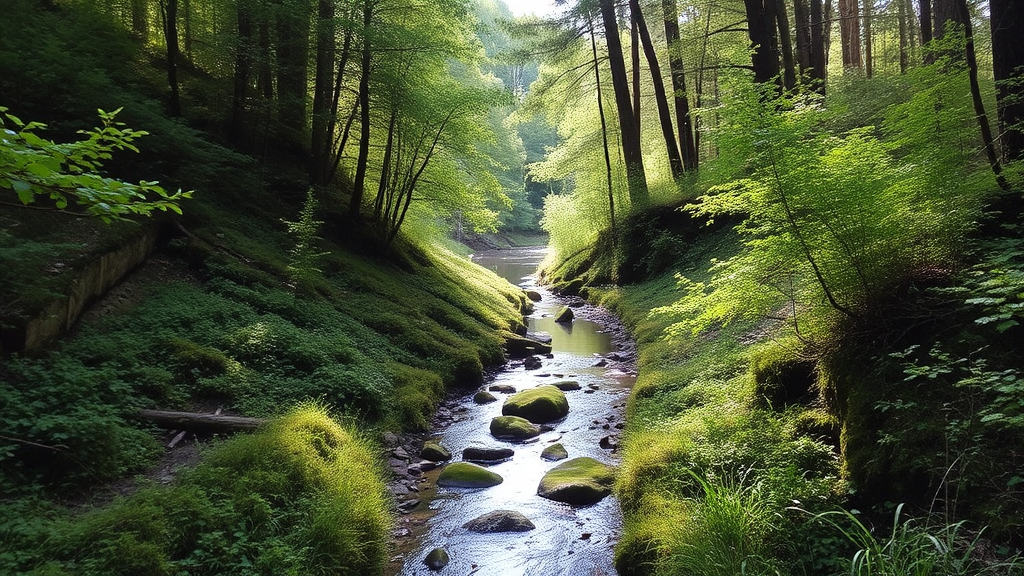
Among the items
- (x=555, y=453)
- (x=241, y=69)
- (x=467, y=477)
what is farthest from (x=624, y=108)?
(x=467, y=477)

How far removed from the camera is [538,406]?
32.3 ft

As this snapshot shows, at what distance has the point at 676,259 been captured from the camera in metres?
17.9

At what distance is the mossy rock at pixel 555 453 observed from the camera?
8.16 meters

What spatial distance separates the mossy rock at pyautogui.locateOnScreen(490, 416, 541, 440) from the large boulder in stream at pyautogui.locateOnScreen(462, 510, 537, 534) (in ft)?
8.52

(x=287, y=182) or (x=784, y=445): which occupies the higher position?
(x=287, y=182)

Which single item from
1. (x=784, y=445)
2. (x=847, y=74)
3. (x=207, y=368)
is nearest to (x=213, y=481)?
(x=207, y=368)

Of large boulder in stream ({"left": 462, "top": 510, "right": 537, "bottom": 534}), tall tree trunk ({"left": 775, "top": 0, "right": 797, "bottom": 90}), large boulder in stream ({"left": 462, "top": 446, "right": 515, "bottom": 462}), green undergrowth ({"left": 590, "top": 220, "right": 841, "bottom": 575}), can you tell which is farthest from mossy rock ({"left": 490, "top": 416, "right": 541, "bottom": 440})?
tall tree trunk ({"left": 775, "top": 0, "right": 797, "bottom": 90})

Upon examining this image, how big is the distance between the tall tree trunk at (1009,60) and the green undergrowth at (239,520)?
8402 mm

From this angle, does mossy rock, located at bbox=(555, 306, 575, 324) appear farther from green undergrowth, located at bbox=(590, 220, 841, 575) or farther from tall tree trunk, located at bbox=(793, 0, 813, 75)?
tall tree trunk, located at bbox=(793, 0, 813, 75)

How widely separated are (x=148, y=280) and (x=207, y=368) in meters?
2.56

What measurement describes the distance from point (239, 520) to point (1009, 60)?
9.60 meters

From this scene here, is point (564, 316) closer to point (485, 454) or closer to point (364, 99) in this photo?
point (364, 99)

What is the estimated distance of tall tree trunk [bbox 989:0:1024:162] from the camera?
562 centimetres

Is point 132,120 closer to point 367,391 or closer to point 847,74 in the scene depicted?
point 367,391
